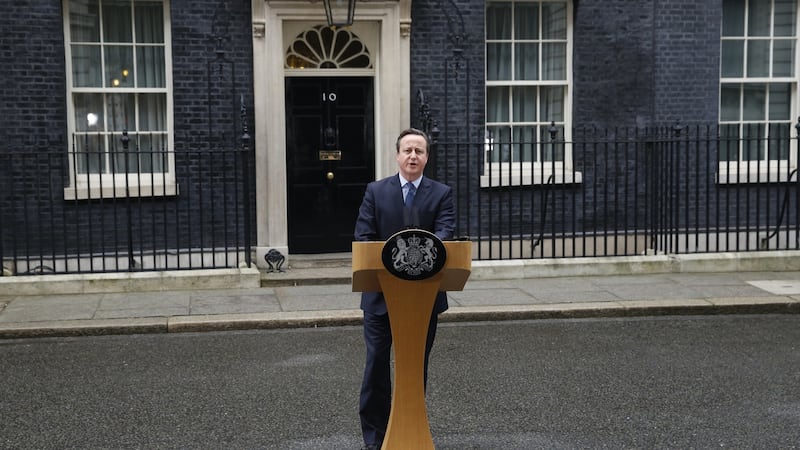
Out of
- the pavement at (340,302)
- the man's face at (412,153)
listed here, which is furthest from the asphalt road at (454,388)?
the man's face at (412,153)

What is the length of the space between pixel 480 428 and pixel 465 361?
1.82 m

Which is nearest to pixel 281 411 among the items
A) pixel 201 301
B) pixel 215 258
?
pixel 201 301

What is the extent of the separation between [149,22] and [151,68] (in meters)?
0.56

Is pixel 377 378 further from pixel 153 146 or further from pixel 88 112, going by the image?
pixel 88 112

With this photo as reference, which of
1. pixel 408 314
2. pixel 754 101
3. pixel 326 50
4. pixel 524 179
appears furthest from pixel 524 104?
pixel 408 314

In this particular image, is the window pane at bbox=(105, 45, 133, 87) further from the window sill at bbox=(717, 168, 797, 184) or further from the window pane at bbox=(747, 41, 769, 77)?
the window pane at bbox=(747, 41, 769, 77)

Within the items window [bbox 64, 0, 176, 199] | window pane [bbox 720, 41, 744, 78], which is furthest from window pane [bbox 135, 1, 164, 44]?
window pane [bbox 720, 41, 744, 78]

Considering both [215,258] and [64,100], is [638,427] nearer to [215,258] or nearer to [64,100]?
[215,258]

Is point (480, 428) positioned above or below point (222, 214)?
below

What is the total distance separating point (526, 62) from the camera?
1281cm

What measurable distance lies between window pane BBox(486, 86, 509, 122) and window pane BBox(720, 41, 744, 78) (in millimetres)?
3028

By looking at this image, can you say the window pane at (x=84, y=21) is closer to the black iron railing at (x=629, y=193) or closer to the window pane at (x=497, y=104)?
the black iron railing at (x=629, y=193)

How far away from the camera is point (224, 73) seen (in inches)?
462

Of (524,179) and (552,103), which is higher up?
(552,103)
